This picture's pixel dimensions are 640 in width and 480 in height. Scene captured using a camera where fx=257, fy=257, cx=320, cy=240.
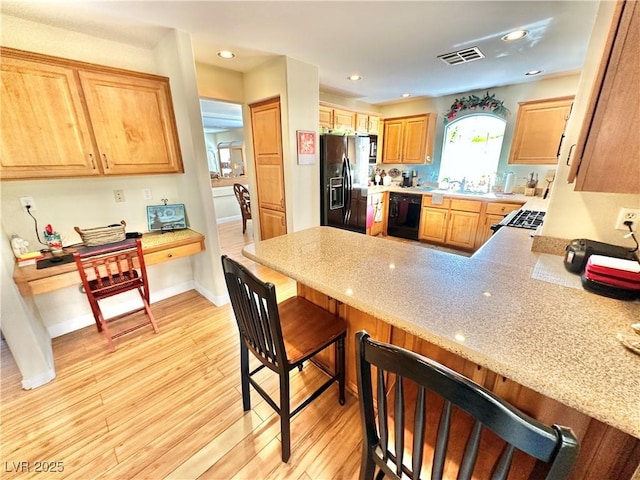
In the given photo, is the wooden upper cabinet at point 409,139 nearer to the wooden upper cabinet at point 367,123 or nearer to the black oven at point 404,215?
the wooden upper cabinet at point 367,123

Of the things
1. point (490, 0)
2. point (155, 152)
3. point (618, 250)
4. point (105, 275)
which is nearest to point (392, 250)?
point (618, 250)

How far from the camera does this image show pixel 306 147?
3129mm

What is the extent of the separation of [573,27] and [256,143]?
323cm

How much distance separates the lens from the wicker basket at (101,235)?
221cm

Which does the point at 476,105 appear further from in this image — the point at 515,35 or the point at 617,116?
the point at 617,116

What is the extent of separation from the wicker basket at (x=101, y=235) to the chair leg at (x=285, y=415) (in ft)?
6.94

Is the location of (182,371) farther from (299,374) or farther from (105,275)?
(105,275)

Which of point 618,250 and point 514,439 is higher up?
point 618,250

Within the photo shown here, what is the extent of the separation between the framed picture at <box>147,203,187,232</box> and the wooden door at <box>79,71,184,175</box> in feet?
1.44

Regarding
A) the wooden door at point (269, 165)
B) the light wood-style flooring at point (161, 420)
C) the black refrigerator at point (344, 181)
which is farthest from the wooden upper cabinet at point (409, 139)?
the light wood-style flooring at point (161, 420)

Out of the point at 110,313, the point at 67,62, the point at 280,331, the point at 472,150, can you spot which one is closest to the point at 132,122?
the point at 67,62

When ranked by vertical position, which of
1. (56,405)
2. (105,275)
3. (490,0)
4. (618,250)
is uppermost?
(490,0)

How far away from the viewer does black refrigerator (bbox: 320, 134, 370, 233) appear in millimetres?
3459

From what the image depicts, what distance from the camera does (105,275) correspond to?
2254 mm
